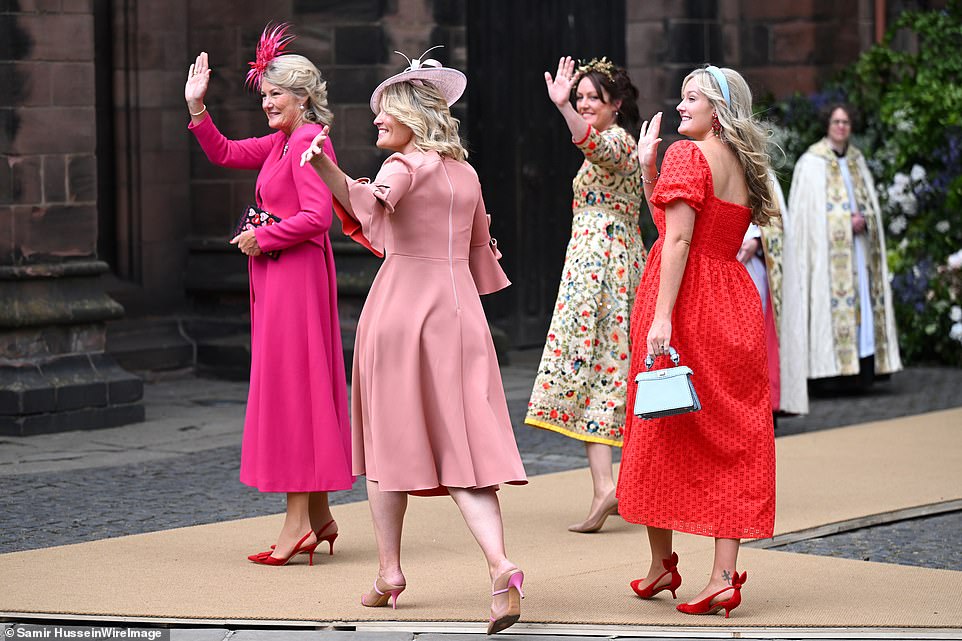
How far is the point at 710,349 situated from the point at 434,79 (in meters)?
1.31

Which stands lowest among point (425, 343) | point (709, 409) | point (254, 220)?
point (709, 409)

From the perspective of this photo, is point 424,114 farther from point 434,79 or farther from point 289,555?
point 289,555

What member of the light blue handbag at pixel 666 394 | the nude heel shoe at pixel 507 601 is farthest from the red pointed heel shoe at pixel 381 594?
the light blue handbag at pixel 666 394

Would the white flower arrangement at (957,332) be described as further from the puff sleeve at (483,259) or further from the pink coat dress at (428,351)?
the pink coat dress at (428,351)

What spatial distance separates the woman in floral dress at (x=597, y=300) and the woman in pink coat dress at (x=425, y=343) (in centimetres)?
168

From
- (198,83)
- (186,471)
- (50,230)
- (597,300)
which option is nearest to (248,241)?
(198,83)

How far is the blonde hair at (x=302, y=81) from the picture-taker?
684 centimetres

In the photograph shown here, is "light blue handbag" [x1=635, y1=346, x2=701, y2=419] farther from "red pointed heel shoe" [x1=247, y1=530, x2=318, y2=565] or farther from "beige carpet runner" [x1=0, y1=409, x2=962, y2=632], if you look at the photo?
"red pointed heel shoe" [x1=247, y1=530, x2=318, y2=565]

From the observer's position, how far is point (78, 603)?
5.90m

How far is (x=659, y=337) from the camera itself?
5.77 metres

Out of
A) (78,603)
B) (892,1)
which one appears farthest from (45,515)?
(892,1)

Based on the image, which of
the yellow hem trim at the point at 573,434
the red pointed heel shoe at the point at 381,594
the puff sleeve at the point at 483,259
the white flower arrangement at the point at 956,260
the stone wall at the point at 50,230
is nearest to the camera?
the red pointed heel shoe at the point at 381,594

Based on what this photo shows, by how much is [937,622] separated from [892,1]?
12085mm

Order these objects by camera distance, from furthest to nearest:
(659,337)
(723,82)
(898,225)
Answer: (898,225)
(723,82)
(659,337)
